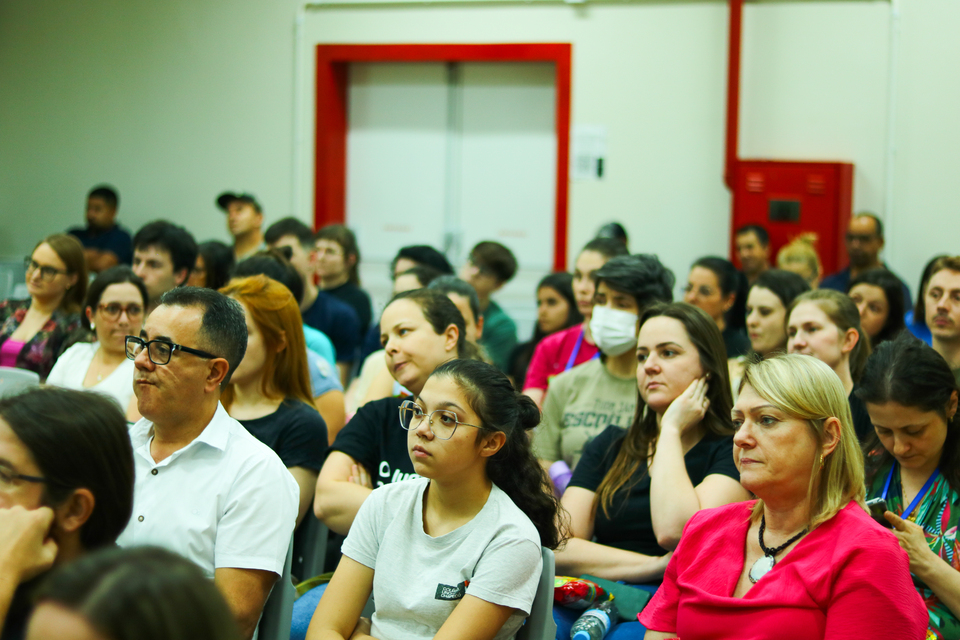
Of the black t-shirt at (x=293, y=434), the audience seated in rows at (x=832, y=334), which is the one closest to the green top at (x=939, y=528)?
the audience seated in rows at (x=832, y=334)

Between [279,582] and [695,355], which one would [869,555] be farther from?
[279,582]

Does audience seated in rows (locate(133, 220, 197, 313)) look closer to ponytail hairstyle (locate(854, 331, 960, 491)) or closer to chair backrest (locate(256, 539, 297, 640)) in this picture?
chair backrest (locate(256, 539, 297, 640))

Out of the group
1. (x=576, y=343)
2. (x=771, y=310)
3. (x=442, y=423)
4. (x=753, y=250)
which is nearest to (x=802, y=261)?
(x=753, y=250)

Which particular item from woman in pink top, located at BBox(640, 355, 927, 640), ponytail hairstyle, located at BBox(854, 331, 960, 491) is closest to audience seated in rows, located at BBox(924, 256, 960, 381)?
ponytail hairstyle, located at BBox(854, 331, 960, 491)

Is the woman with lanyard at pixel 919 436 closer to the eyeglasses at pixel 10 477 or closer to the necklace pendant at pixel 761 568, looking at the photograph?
the necklace pendant at pixel 761 568

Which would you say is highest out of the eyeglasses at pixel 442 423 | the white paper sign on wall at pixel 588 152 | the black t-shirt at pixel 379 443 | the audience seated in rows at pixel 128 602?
A: the white paper sign on wall at pixel 588 152

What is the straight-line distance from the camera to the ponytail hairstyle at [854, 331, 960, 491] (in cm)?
224

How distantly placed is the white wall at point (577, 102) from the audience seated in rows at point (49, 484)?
5.02 metres

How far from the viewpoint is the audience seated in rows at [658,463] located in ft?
7.72

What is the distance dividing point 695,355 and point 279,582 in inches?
50.9

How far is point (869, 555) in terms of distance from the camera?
66.4 inches

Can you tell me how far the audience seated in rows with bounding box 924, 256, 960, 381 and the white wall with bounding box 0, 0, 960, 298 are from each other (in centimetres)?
251

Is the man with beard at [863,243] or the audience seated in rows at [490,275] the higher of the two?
the man with beard at [863,243]

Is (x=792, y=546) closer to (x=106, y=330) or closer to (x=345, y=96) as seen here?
(x=106, y=330)
